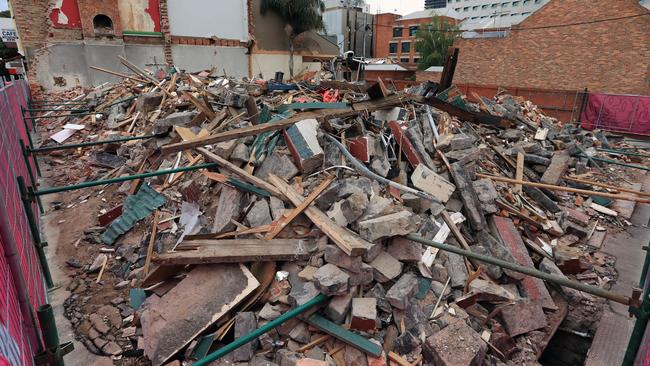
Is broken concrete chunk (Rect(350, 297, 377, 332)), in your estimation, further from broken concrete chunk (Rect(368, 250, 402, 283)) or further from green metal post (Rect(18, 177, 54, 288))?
green metal post (Rect(18, 177, 54, 288))

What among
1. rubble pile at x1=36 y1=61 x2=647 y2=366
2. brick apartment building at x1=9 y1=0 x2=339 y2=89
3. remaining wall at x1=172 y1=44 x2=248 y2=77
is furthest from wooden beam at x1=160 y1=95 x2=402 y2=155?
remaining wall at x1=172 y1=44 x2=248 y2=77

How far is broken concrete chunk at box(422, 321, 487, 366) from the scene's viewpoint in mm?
3348

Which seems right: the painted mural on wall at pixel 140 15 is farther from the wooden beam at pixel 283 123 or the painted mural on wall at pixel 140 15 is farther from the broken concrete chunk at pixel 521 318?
the broken concrete chunk at pixel 521 318

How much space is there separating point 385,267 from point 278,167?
2.06 meters

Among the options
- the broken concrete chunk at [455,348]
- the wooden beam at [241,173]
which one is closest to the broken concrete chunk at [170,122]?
the wooden beam at [241,173]

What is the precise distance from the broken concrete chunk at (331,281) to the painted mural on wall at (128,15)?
1890cm

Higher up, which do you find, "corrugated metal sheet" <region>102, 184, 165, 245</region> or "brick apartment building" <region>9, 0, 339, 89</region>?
"brick apartment building" <region>9, 0, 339, 89</region>

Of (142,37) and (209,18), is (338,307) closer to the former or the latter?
(142,37)

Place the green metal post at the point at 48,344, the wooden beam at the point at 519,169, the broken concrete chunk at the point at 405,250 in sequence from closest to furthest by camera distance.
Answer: the green metal post at the point at 48,344 < the broken concrete chunk at the point at 405,250 < the wooden beam at the point at 519,169

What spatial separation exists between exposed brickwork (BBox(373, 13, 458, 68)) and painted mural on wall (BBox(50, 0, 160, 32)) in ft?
152

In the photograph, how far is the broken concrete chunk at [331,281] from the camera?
3.36 meters

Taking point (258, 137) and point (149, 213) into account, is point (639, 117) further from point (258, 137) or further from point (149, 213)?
point (149, 213)

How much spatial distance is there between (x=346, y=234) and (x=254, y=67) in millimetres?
22005

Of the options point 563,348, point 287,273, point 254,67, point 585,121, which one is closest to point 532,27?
point 585,121
